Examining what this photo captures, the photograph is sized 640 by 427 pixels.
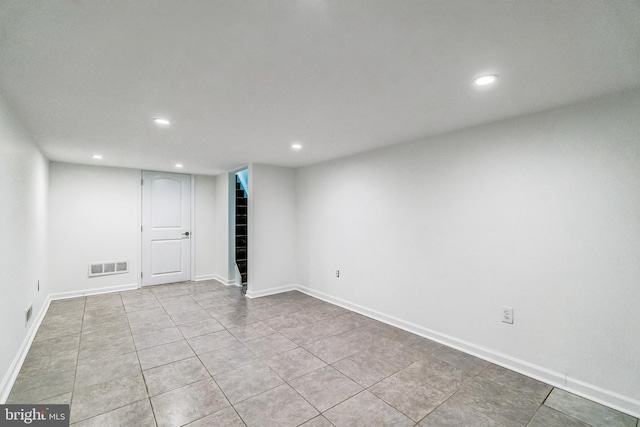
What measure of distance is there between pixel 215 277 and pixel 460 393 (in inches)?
200

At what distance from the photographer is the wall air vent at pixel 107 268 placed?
15.8 feet

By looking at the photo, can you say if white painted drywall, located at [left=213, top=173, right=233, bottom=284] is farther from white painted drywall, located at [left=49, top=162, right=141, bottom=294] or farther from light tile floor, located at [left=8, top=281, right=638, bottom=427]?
light tile floor, located at [left=8, top=281, right=638, bottom=427]

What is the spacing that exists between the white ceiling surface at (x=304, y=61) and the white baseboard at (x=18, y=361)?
210cm

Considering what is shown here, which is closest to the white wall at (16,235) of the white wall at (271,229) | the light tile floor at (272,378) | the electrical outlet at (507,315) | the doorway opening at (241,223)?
the light tile floor at (272,378)

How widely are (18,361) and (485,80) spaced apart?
4.37m

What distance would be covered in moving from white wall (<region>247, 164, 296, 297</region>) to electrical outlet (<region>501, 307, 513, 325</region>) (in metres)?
3.34

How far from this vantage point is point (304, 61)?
1625 mm

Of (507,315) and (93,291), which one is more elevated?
(507,315)

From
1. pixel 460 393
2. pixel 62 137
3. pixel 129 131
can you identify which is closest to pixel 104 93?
pixel 129 131

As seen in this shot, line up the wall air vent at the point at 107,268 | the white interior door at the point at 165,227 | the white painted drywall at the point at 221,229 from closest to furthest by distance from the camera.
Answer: the wall air vent at the point at 107,268 < the white interior door at the point at 165,227 < the white painted drywall at the point at 221,229

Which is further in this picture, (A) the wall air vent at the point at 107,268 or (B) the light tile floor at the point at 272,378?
(A) the wall air vent at the point at 107,268

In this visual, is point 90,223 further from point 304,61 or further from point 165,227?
point 304,61

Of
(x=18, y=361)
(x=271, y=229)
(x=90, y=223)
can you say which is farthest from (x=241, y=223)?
(x=18, y=361)

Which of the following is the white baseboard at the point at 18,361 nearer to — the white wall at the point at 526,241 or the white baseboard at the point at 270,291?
the white baseboard at the point at 270,291
